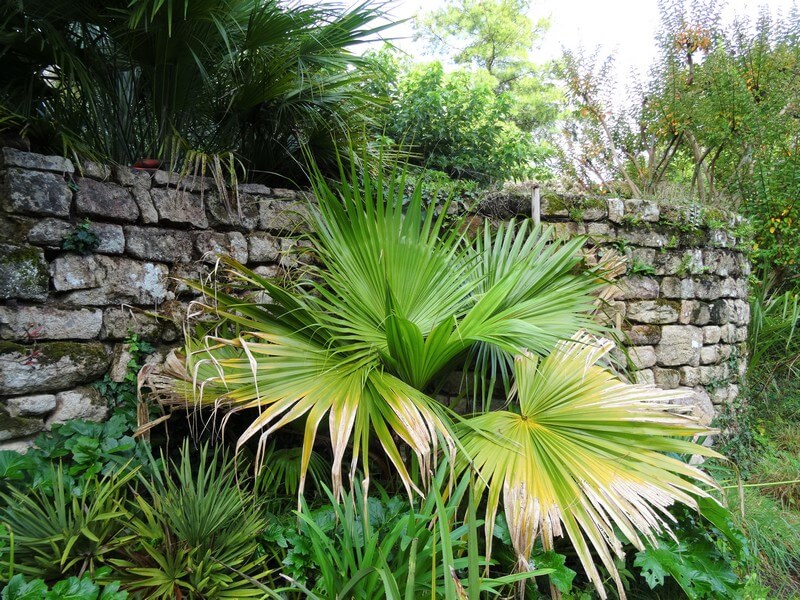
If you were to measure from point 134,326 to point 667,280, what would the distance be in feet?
12.2

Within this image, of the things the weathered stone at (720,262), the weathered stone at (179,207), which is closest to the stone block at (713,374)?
the weathered stone at (720,262)

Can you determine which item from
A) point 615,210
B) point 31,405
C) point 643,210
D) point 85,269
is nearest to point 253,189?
point 85,269

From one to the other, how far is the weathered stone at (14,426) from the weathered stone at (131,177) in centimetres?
120

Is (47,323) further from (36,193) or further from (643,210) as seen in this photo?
(643,210)

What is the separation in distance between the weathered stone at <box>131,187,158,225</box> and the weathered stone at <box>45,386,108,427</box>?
2.96 ft

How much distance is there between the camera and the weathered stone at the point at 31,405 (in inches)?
87.5

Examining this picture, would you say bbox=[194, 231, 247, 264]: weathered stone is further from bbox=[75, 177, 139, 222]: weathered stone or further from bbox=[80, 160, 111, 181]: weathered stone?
bbox=[80, 160, 111, 181]: weathered stone

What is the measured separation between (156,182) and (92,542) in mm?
1816

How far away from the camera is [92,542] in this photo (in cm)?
168

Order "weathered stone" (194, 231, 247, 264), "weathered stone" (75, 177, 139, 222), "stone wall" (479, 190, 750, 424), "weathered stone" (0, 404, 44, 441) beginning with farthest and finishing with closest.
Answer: "stone wall" (479, 190, 750, 424)
"weathered stone" (194, 231, 247, 264)
"weathered stone" (75, 177, 139, 222)
"weathered stone" (0, 404, 44, 441)

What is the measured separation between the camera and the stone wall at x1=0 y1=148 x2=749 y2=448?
7.45 feet

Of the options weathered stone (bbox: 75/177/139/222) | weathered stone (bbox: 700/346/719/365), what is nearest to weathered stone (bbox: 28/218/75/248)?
weathered stone (bbox: 75/177/139/222)

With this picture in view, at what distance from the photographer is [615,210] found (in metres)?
3.78

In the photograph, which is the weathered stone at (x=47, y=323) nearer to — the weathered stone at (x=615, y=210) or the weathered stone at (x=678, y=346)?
the weathered stone at (x=615, y=210)
